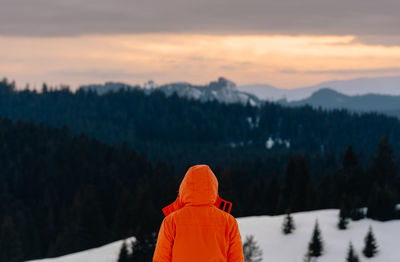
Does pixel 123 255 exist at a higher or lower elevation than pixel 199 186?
lower

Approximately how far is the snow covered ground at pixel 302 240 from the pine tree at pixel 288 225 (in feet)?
1.00

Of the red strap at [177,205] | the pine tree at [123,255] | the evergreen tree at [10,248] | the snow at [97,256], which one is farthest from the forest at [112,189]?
the red strap at [177,205]

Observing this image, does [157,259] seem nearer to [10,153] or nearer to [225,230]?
[225,230]

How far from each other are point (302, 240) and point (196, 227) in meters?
27.5

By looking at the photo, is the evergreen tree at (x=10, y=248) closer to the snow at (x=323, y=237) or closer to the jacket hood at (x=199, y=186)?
the snow at (x=323, y=237)

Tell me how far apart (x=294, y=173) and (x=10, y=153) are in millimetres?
91293

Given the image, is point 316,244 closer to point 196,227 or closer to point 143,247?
point 143,247

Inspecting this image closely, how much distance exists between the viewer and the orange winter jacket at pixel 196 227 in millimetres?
5031

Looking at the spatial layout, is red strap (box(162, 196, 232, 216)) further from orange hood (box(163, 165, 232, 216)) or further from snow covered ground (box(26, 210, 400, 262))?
snow covered ground (box(26, 210, 400, 262))

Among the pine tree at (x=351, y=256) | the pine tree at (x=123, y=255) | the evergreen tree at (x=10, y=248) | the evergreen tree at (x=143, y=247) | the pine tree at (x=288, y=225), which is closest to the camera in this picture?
the pine tree at (x=351, y=256)

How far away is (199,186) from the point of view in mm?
4988

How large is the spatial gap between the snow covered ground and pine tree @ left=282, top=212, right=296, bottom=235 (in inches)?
12.0

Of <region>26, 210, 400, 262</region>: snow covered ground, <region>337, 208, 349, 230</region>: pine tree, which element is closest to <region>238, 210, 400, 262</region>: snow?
<region>26, 210, 400, 262</region>: snow covered ground

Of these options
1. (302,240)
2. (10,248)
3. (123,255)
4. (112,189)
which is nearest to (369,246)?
(302,240)
